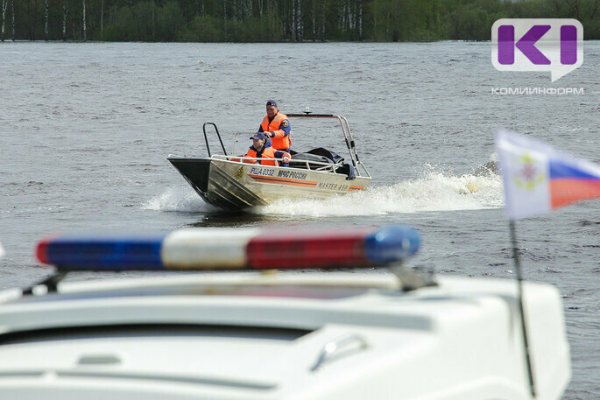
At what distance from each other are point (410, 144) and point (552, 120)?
8323mm

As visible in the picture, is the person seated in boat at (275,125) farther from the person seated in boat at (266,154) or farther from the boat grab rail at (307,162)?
the boat grab rail at (307,162)

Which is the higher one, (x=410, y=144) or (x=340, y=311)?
(x=340, y=311)

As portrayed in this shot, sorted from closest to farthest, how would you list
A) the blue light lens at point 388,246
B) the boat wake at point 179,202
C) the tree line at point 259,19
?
1. the blue light lens at point 388,246
2. the boat wake at point 179,202
3. the tree line at point 259,19

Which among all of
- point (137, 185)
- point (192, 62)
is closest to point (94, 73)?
point (192, 62)

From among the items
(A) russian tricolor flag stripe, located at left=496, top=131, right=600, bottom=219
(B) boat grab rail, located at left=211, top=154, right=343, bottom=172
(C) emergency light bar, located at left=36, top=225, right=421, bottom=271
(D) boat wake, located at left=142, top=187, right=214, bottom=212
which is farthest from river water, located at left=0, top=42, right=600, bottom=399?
(C) emergency light bar, located at left=36, top=225, right=421, bottom=271

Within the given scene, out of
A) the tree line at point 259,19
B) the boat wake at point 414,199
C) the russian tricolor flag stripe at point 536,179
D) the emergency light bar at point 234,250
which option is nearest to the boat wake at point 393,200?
the boat wake at point 414,199

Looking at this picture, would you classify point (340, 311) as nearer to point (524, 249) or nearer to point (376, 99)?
point (524, 249)

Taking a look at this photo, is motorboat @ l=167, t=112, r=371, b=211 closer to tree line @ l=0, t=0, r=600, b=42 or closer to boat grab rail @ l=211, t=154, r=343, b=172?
boat grab rail @ l=211, t=154, r=343, b=172

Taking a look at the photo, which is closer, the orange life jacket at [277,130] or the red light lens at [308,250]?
Answer: the red light lens at [308,250]

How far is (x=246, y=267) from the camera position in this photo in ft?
11.7

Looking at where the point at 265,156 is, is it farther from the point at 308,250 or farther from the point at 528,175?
the point at 308,250

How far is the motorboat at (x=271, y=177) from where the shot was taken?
73.4 feet

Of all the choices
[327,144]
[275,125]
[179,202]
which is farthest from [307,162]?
[327,144]

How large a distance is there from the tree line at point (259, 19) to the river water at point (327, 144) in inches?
1655
